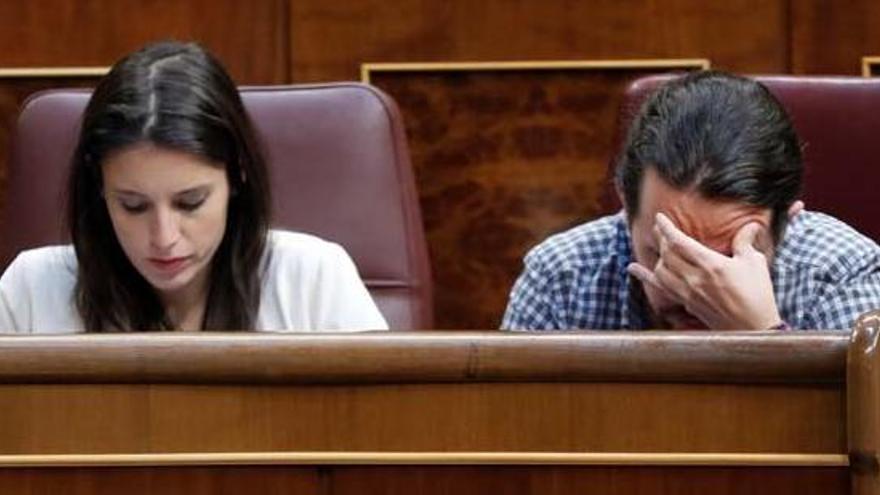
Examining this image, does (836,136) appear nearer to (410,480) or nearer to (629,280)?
(629,280)

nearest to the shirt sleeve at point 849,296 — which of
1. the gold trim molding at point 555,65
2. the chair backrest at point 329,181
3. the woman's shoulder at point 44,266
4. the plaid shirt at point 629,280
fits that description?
the plaid shirt at point 629,280

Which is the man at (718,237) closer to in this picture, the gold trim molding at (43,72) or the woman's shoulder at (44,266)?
the woman's shoulder at (44,266)

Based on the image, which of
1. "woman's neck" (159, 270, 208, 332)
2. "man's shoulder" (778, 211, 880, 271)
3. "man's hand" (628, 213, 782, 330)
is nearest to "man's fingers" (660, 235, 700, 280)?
"man's hand" (628, 213, 782, 330)

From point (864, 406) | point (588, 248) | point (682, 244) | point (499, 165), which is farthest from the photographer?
point (499, 165)

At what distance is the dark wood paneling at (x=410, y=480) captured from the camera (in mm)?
686

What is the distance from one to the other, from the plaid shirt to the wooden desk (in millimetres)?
404

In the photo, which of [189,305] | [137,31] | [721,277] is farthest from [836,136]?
[137,31]

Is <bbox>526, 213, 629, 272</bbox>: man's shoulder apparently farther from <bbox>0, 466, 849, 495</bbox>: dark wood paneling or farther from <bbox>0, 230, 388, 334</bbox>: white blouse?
<bbox>0, 466, 849, 495</bbox>: dark wood paneling

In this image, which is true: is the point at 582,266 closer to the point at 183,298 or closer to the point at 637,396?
the point at 183,298

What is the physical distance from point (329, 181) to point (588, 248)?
0.63 ft

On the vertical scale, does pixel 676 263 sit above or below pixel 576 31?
below

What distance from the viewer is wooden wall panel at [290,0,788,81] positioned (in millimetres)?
1690

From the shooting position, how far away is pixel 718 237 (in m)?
1.05

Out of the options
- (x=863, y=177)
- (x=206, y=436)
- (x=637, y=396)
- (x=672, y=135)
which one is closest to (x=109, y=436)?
(x=206, y=436)
